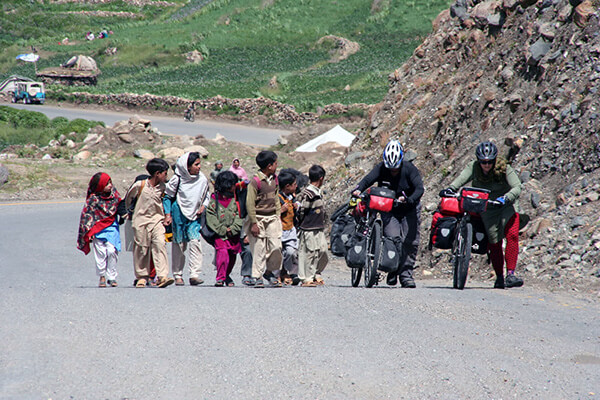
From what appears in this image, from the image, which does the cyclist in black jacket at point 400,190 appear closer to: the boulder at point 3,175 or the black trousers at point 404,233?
the black trousers at point 404,233

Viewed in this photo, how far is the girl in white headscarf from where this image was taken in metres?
10.2

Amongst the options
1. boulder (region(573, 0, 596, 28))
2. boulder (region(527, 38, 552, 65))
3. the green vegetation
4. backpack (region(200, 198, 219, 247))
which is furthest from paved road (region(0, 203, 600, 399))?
the green vegetation

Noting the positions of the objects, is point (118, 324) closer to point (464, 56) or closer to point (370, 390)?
point (370, 390)

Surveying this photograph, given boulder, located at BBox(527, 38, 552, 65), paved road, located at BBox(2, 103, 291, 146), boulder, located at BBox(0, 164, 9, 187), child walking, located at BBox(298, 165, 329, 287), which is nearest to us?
child walking, located at BBox(298, 165, 329, 287)

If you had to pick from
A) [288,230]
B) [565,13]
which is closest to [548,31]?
[565,13]

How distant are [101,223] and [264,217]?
2097mm

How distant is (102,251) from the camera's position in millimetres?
10211

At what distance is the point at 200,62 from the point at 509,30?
6814cm

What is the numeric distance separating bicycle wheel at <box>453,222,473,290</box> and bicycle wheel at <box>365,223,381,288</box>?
1.04m

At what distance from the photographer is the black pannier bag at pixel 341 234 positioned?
33.2ft

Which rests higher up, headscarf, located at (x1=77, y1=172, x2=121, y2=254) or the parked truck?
the parked truck

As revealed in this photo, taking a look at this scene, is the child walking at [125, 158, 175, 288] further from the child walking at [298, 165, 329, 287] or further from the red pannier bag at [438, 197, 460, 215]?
the red pannier bag at [438, 197, 460, 215]

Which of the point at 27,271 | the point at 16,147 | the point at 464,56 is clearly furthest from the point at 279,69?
the point at 27,271

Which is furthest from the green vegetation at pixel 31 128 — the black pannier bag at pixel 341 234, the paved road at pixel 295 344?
the paved road at pixel 295 344
